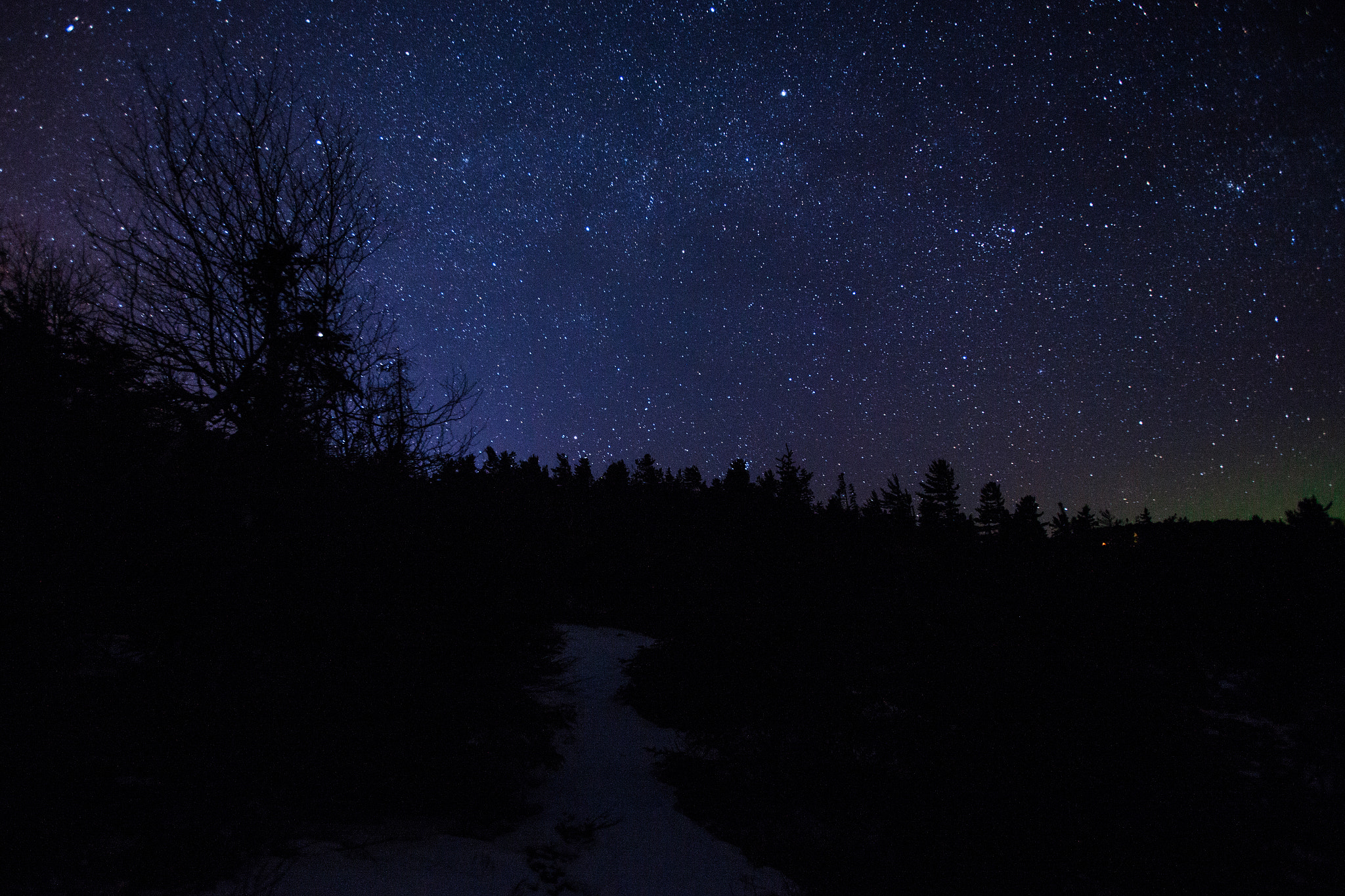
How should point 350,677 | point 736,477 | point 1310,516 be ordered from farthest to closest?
point 736,477
point 1310,516
point 350,677

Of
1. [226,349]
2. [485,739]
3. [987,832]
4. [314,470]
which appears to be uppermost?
[226,349]

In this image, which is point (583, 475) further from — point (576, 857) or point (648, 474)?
point (576, 857)

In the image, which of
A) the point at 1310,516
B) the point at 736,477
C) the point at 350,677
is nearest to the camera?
the point at 350,677

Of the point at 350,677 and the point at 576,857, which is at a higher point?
the point at 350,677

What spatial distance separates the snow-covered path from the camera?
505cm

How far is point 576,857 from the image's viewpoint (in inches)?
263

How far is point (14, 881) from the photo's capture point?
3.30 meters

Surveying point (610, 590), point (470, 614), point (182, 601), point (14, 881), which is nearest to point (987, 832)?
point (470, 614)

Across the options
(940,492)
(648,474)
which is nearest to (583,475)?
(648,474)

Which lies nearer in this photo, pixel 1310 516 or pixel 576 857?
pixel 576 857

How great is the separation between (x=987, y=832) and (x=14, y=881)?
9452 mm

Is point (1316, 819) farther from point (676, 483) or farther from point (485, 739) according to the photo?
point (676, 483)

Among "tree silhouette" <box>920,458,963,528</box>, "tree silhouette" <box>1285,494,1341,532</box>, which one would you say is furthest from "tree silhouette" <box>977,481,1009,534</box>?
"tree silhouette" <box>1285,494,1341,532</box>

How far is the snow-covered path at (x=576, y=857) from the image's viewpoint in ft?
16.6
